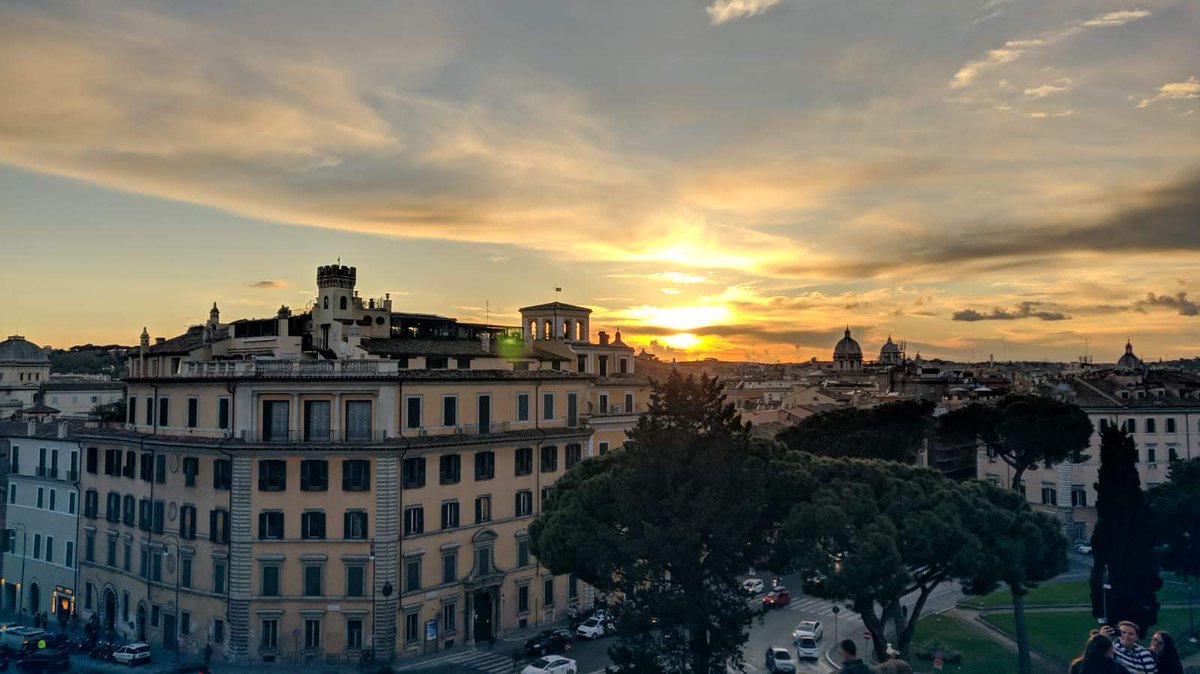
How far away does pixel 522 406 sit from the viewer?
57.0 m

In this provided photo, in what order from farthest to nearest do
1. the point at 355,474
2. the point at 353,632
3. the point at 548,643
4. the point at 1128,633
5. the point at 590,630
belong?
the point at 590,630, the point at 548,643, the point at 355,474, the point at 353,632, the point at 1128,633

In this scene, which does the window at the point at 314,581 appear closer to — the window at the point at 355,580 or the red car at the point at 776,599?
the window at the point at 355,580

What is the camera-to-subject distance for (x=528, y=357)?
61.8 metres

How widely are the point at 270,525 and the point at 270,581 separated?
9.93 ft

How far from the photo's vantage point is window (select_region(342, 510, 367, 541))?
4778 centimetres

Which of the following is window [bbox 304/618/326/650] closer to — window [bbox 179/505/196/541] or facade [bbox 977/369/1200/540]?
window [bbox 179/505/196/541]

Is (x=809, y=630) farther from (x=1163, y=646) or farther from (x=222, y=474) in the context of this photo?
(x=1163, y=646)

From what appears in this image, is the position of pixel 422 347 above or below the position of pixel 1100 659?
above

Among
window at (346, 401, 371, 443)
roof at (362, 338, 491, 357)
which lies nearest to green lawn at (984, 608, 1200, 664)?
roof at (362, 338, 491, 357)

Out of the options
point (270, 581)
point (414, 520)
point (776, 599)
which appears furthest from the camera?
point (776, 599)

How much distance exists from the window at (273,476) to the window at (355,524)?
3.86 meters

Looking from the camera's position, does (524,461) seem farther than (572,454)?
No

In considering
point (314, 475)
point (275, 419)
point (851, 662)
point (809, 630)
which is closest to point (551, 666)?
point (314, 475)

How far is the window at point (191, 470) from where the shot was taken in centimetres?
5097
